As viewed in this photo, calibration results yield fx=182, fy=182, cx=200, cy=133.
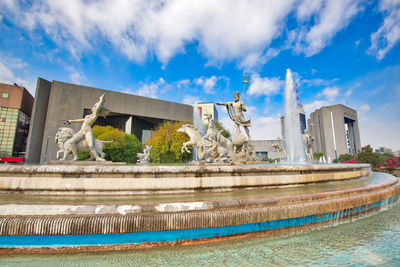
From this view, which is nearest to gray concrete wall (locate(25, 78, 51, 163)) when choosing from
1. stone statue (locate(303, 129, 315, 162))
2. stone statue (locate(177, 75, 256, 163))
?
stone statue (locate(177, 75, 256, 163))

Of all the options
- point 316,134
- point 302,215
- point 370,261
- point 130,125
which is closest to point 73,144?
point 302,215

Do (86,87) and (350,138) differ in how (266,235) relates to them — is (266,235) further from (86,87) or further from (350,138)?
(350,138)

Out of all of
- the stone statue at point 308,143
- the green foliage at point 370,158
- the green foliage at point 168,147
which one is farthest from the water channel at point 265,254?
the green foliage at point 168,147

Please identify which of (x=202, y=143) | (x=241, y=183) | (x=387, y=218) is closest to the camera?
(x=387, y=218)

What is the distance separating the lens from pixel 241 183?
441 centimetres

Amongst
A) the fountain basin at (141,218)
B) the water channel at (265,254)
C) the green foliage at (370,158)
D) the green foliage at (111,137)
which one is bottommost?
the water channel at (265,254)

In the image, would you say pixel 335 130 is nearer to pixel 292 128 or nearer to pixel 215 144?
pixel 292 128

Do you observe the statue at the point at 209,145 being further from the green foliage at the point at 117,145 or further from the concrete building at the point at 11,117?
the concrete building at the point at 11,117

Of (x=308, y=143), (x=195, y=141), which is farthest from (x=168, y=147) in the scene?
(x=195, y=141)

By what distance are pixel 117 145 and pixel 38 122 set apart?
58.2 ft

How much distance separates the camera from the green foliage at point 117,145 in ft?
99.3

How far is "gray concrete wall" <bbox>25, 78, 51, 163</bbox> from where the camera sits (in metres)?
33.5

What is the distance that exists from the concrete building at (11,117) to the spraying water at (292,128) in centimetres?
5337

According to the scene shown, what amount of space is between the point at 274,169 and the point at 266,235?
2.04 metres
